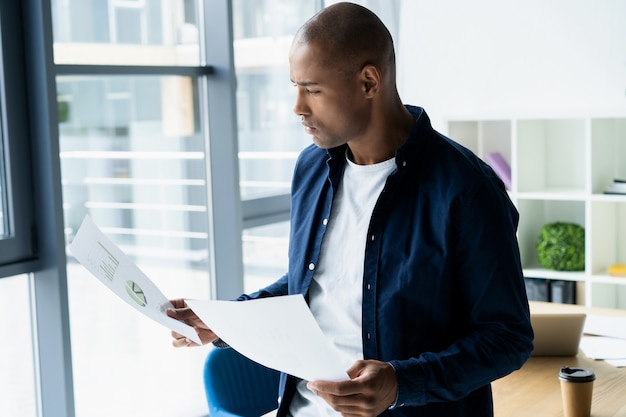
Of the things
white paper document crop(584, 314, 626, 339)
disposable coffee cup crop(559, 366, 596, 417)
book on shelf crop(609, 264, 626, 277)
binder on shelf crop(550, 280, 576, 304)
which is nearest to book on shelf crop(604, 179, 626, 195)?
book on shelf crop(609, 264, 626, 277)

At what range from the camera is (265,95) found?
4230 mm

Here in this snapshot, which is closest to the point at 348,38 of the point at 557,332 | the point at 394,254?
the point at 394,254

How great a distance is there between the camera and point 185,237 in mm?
3844

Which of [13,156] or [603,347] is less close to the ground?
[13,156]

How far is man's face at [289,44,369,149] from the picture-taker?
59.9 inches

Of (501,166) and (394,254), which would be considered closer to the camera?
(394,254)

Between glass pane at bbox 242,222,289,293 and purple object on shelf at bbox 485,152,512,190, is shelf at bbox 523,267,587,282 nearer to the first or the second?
purple object on shelf at bbox 485,152,512,190

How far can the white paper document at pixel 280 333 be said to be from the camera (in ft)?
4.40

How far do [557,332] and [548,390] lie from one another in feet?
1.06

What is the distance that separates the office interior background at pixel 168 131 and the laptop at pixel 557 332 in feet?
5.34

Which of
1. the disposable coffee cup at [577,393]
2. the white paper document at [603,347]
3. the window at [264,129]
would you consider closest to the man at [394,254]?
the disposable coffee cup at [577,393]

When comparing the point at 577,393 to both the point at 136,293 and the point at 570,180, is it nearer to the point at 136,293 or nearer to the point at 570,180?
the point at 136,293

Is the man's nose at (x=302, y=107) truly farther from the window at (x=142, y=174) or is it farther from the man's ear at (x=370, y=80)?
the window at (x=142, y=174)

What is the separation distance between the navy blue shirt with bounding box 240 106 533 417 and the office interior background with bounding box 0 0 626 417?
1.77 m
